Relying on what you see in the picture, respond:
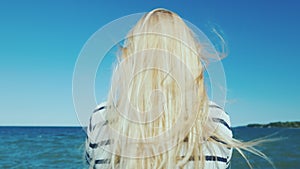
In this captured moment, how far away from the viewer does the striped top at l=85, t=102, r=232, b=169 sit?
7.06 ft

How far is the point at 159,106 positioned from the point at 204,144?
1.10 ft

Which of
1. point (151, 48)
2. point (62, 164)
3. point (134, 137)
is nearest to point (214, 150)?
point (134, 137)

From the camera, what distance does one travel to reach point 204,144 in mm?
2127

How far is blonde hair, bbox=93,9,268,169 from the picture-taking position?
2008mm

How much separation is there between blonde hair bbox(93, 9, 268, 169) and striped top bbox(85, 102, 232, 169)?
0.15 ft

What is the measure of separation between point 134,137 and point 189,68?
44 cm

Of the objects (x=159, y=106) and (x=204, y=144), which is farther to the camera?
(x=204, y=144)

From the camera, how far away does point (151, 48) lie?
2.11 meters

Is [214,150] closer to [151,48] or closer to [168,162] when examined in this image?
[168,162]

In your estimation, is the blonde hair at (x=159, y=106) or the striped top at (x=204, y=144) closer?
the blonde hair at (x=159, y=106)

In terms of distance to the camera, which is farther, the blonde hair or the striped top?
the striped top

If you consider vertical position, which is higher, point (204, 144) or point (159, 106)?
point (159, 106)

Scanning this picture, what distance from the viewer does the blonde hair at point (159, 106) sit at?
201 cm

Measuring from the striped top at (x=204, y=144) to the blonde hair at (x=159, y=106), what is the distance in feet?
0.15
